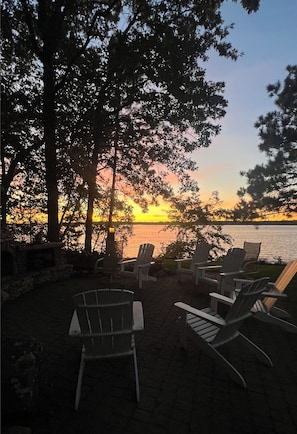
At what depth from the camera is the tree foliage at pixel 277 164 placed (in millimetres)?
12086

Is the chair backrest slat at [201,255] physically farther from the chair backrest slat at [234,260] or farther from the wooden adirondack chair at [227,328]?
the wooden adirondack chair at [227,328]

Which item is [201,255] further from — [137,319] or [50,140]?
[50,140]

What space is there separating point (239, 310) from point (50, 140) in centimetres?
666

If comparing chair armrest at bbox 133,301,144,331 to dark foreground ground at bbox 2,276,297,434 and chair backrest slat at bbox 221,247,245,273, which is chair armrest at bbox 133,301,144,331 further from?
chair backrest slat at bbox 221,247,245,273

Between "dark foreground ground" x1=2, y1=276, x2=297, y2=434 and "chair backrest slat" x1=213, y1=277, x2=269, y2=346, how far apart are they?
0.35 meters

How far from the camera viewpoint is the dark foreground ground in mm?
2207

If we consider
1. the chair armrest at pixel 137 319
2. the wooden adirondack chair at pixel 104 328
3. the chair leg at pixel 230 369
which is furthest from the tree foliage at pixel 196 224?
the wooden adirondack chair at pixel 104 328

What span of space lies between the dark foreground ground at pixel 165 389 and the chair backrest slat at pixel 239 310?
0.35 metres

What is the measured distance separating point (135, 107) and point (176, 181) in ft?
11.4

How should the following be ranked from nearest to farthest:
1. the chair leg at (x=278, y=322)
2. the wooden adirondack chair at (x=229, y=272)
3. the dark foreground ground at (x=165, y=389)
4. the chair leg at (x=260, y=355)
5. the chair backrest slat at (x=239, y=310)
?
the dark foreground ground at (x=165, y=389), the chair backrest slat at (x=239, y=310), the chair leg at (x=260, y=355), the chair leg at (x=278, y=322), the wooden adirondack chair at (x=229, y=272)

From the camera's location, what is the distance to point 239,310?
117 inches

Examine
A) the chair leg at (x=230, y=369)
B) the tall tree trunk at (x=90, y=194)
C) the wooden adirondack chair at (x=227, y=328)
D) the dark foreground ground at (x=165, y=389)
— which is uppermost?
the tall tree trunk at (x=90, y=194)

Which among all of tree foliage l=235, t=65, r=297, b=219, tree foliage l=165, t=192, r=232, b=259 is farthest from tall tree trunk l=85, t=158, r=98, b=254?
tree foliage l=235, t=65, r=297, b=219

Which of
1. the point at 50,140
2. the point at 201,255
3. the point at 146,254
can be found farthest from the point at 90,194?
the point at 201,255
